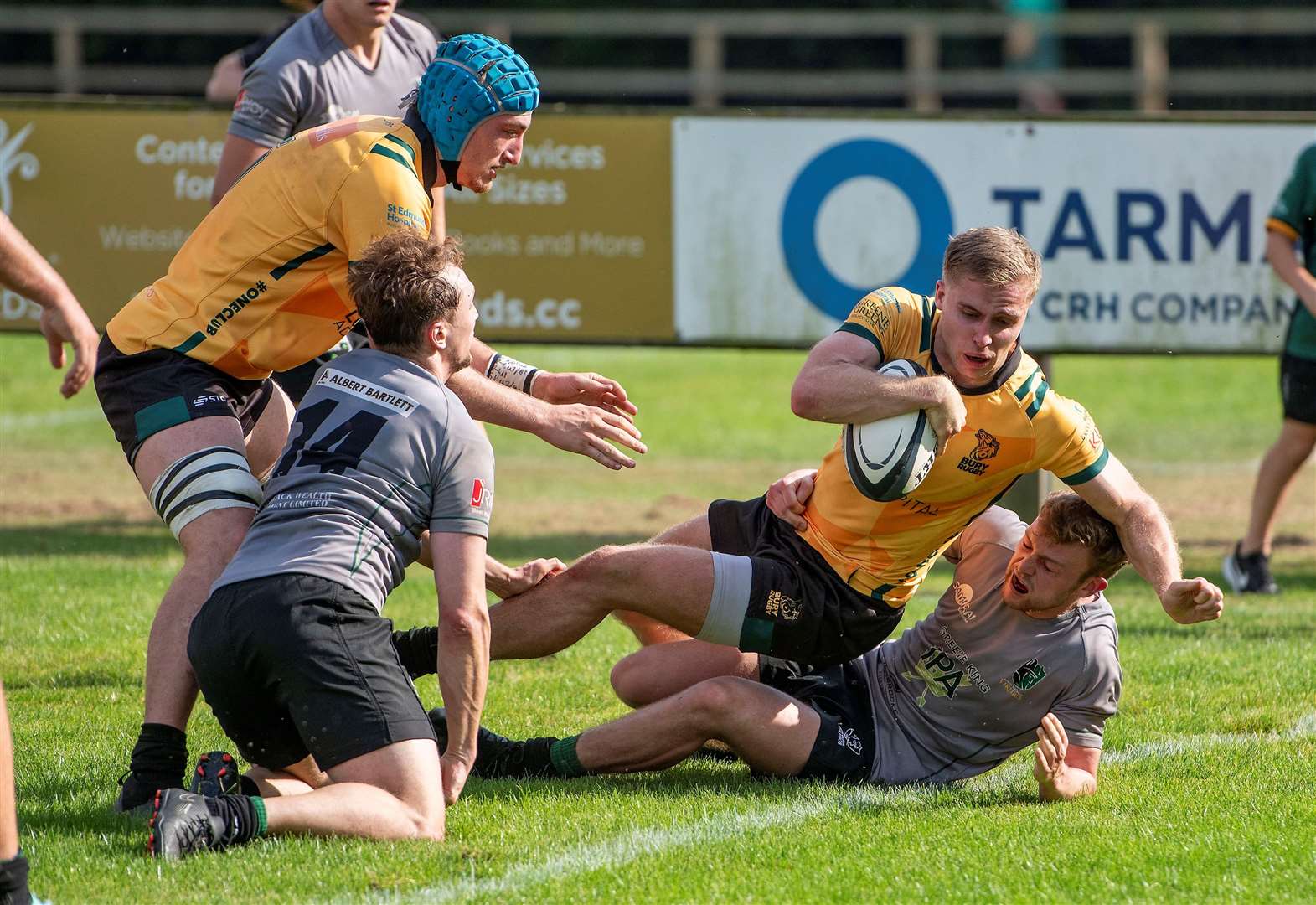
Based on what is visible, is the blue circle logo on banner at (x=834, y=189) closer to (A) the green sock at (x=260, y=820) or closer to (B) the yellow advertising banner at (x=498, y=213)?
(B) the yellow advertising banner at (x=498, y=213)

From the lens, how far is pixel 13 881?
3424 mm

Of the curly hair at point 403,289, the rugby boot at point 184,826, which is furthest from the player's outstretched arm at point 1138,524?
the rugby boot at point 184,826

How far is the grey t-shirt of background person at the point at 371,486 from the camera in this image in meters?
4.28

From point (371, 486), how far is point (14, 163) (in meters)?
6.51

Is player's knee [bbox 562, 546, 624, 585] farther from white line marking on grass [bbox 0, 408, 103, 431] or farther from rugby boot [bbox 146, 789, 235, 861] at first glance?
white line marking on grass [bbox 0, 408, 103, 431]

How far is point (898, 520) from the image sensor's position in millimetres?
5008

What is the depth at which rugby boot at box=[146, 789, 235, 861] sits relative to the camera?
4000 mm

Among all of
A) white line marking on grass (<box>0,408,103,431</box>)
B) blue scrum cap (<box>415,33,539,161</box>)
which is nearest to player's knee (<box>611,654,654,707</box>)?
blue scrum cap (<box>415,33,539,161</box>)

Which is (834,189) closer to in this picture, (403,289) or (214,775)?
(403,289)

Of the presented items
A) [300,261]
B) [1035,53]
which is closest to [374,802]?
[300,261]

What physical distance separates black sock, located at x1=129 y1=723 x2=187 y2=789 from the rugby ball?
6.55 ft

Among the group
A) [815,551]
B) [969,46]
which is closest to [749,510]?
[815,551]

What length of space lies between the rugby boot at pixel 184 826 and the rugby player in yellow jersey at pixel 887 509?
1.19 m

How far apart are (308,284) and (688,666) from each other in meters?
1.64
